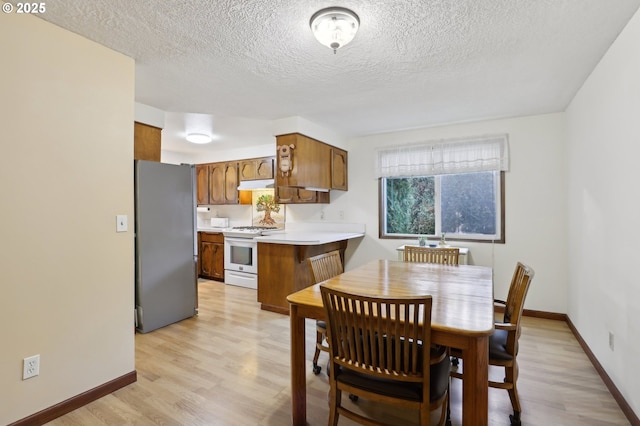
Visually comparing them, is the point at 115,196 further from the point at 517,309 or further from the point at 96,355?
the point at 517,309

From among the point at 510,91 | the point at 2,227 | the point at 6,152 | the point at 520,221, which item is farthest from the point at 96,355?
the point at 520,221

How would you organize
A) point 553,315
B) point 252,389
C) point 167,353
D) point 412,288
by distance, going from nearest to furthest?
point 412,288 < point 252,389 < point 167,353 < point 553,315

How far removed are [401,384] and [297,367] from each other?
1.88ft

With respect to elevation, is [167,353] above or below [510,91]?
below

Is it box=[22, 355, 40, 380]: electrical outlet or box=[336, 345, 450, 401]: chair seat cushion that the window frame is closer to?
box=[336, 345, 450, 401]: chair seat cushion

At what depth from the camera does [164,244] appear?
3.23m

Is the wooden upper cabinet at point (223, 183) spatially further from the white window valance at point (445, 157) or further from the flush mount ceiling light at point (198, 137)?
the white window valance at point (445, 157)

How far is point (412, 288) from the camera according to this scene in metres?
1.94

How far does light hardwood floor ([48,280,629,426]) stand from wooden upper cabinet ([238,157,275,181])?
9.15 feet

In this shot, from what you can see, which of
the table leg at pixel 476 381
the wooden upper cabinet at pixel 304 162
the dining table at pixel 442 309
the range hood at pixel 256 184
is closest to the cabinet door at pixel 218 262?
the range hood at pixel 256 184

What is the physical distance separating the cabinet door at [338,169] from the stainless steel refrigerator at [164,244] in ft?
6.03

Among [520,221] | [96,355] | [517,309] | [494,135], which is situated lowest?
[96,355]

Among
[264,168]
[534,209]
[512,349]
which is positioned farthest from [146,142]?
[534,209]

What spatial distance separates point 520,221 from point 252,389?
3.37 metres
